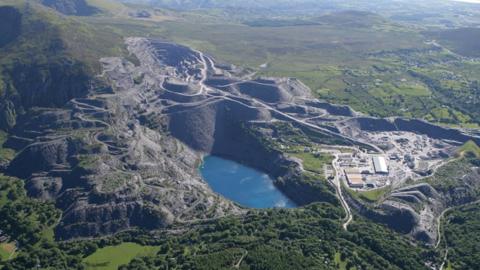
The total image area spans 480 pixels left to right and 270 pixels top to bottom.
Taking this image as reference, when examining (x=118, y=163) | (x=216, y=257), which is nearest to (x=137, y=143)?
(x=118, y=163)

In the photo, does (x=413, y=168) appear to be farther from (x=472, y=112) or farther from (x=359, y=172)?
(x=472, y=112)

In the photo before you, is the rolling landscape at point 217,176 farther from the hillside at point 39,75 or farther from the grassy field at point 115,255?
the hillside at point 39,75

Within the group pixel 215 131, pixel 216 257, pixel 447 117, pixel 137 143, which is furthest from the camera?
pixel 447 117

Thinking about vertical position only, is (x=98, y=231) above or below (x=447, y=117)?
below

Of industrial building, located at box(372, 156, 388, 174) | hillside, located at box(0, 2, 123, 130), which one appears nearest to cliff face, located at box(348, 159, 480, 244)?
industrial building, located at box(372, 156, 388, 174)

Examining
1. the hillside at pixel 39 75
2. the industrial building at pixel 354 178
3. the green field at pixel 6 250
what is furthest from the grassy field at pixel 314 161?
the hillside at pixel 39 75
